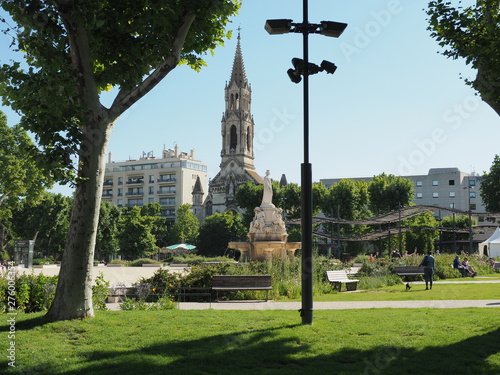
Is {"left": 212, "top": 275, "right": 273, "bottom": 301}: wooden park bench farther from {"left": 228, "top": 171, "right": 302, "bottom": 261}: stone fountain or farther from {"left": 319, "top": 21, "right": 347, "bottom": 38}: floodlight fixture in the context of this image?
{"left": 228, "top": 171, "right": 302, "bottom": 261}: stone fountain

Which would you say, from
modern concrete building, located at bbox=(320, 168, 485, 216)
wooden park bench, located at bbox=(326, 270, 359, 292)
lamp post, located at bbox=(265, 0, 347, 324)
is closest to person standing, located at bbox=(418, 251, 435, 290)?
wooden park bench, located at bbox=(326, 270, 359, 292)

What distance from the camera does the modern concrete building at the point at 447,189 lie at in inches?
4063

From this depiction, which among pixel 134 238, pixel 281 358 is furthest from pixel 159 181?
pixel 281 358

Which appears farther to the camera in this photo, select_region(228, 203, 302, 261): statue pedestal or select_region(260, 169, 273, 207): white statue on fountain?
select_region(260, 169, 273, 207): white statue on fountain

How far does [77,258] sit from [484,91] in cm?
764

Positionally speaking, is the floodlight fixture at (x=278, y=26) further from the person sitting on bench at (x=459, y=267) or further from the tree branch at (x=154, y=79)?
the person sitting on bench at (x=459, y=267)

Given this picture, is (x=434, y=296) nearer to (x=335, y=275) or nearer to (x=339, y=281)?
(x=339, y=281)

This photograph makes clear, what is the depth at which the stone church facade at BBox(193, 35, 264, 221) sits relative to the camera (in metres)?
105

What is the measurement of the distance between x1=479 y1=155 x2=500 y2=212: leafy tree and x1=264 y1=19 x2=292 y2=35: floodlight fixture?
2182 inches

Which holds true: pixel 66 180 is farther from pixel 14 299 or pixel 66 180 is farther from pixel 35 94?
pixel 14 299

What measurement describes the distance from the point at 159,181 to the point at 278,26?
111430mm

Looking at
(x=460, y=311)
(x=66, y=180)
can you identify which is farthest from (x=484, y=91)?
(x=66, y=180)

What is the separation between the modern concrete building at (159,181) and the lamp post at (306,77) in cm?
10424

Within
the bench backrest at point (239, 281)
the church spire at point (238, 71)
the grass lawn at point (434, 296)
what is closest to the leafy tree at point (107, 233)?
the church spire at point (238, 71)
